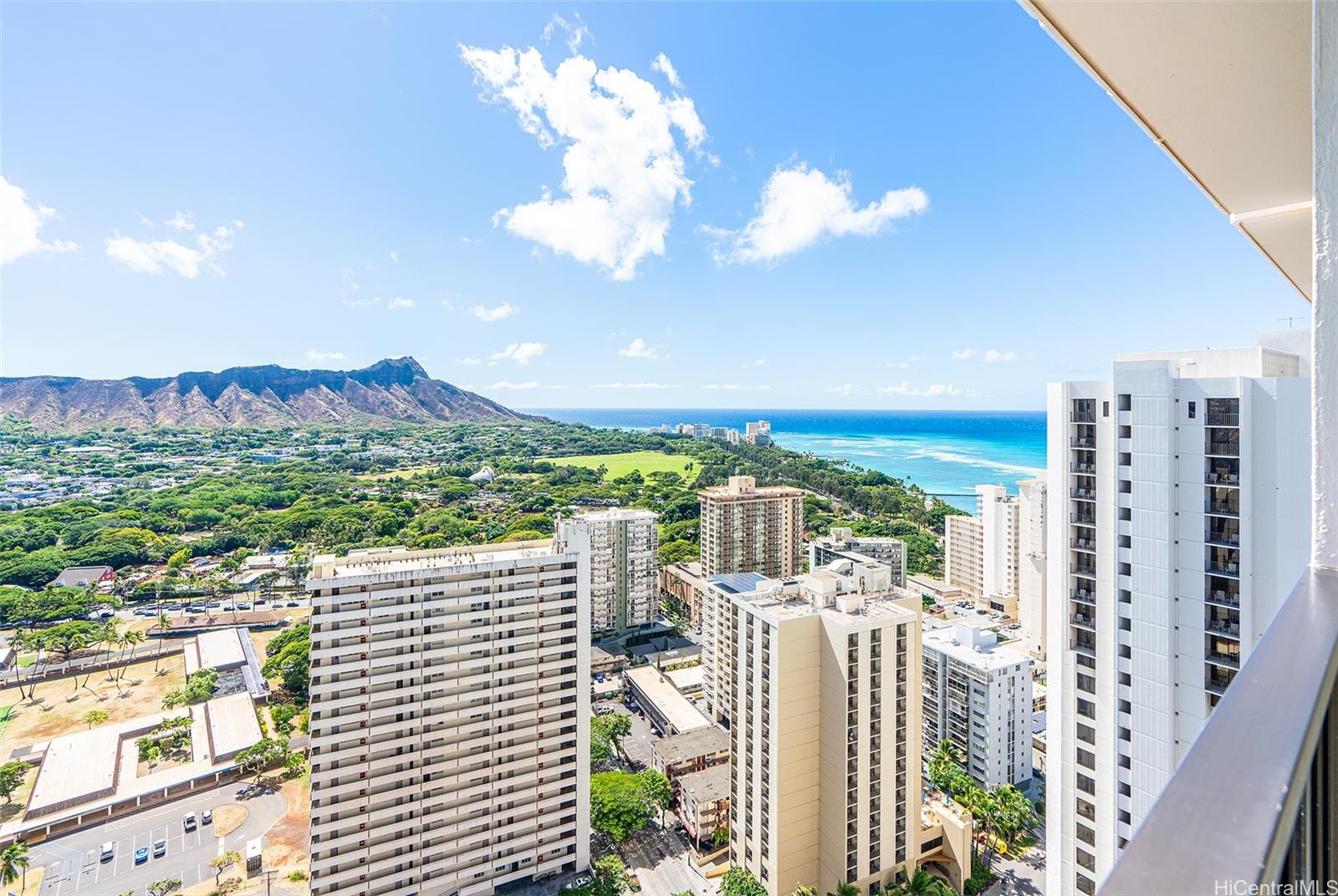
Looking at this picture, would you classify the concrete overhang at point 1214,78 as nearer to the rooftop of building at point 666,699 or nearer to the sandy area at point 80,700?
the rooftop of building at point 666,699

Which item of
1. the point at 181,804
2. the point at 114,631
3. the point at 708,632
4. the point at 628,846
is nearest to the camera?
the point at 628,846

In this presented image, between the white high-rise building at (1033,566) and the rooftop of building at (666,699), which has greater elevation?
the white high-rise building at (1033,566)

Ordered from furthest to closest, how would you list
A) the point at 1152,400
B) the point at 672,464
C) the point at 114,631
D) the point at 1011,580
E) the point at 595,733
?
the point at 672,464, the point at 1011,580, the point at 114,631, the point at 595,733, the point at 1152,400

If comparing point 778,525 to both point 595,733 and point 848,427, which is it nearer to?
point 595,733

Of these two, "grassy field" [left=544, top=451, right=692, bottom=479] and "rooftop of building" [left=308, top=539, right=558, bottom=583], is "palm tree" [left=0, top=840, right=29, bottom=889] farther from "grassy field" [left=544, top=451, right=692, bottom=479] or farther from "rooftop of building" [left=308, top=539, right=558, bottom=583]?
"grassy field" [left=544, top=451, right=692, bottom=479]

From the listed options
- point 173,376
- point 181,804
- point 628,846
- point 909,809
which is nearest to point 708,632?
point 628,846

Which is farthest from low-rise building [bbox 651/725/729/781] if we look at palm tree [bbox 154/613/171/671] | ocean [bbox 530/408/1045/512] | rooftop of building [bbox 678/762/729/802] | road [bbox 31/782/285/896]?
ocean [bbox 530/408/1045/512]

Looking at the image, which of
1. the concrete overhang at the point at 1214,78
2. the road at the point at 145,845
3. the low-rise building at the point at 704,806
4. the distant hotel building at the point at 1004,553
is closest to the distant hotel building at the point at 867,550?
the distant hotel building at the point at 1004,553
